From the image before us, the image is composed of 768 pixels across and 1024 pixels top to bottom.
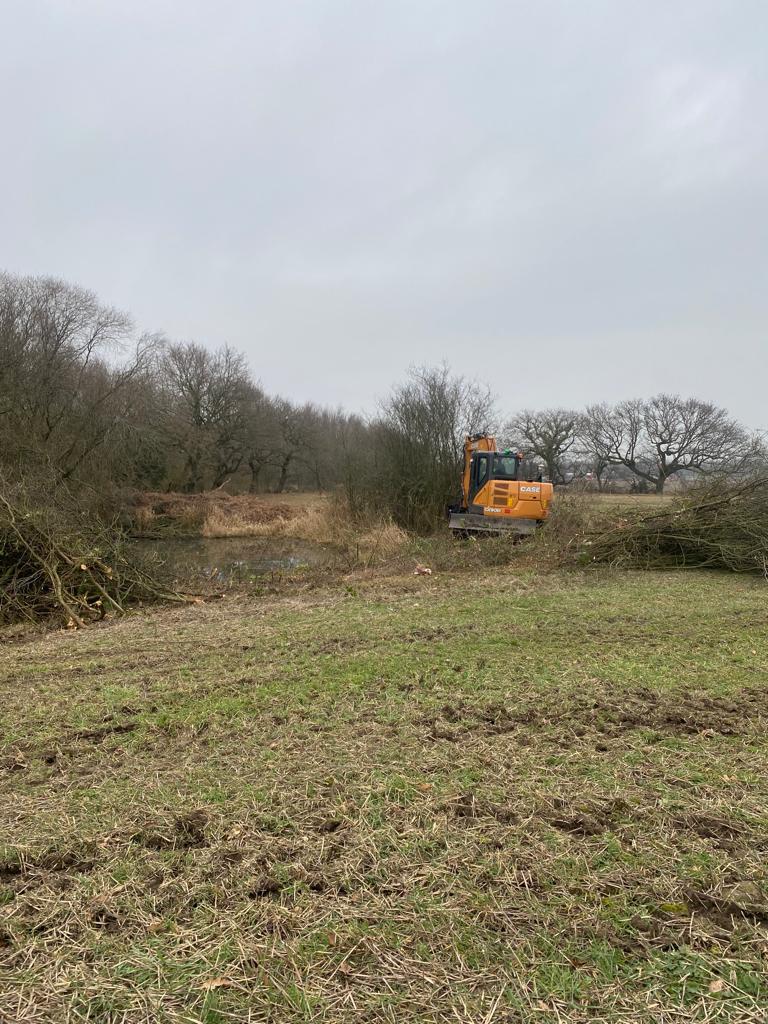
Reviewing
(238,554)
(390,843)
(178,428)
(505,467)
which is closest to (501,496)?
(505,467)

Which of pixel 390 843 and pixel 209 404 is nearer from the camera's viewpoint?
pixel 390 843

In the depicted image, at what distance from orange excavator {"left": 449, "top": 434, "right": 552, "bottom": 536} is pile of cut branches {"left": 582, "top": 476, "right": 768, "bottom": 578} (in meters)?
2.93

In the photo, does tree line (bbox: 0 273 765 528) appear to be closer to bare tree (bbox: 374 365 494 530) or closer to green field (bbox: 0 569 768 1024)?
bare tree (bbox: 374 365 494 530)

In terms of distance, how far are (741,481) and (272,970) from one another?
570 inches

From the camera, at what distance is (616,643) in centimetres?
643

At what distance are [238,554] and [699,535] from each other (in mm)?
15936

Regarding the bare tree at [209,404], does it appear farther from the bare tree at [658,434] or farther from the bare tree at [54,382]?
the bare tree at [658,434]

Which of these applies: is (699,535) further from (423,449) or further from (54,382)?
(54,382)

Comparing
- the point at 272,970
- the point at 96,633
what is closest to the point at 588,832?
the point at 272,970

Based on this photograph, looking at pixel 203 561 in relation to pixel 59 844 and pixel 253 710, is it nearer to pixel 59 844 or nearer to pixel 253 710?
pixel 253 710

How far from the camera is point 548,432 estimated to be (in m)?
52.9

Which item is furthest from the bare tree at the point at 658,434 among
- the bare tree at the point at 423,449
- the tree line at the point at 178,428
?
the bare tree at the point at 423,449

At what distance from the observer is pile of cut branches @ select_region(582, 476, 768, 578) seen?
12.4 metres

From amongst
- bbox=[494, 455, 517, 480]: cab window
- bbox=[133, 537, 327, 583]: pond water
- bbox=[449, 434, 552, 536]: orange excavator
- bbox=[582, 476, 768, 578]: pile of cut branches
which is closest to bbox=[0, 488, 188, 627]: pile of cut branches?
bbox=[133, 537, 327, 583]: pond water
